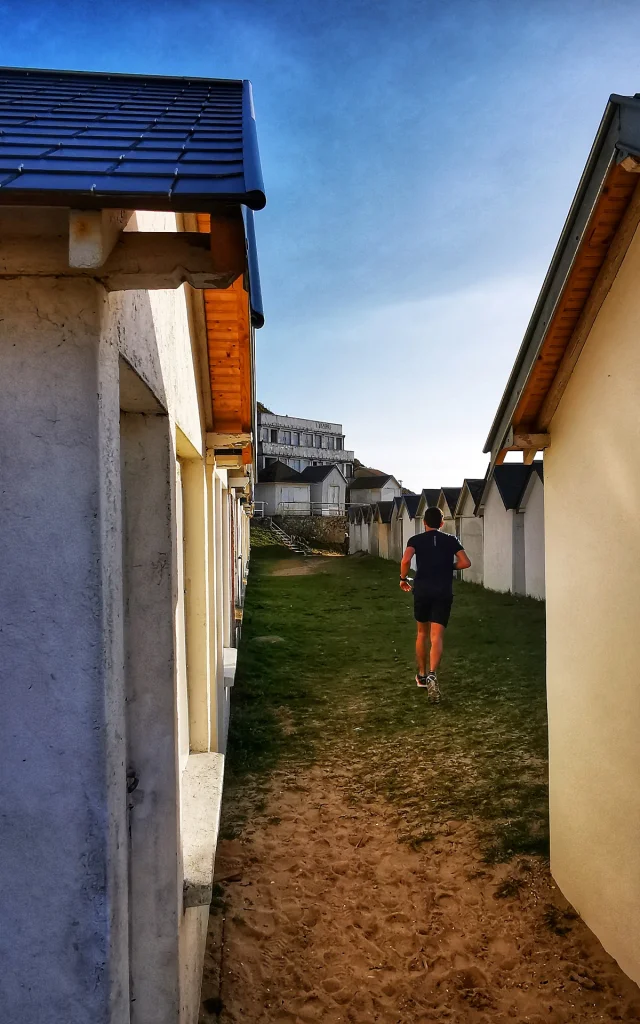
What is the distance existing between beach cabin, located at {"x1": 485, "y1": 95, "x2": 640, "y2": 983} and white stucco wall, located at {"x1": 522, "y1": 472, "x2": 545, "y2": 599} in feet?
42.6

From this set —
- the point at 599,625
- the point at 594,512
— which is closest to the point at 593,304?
the point at 594,512

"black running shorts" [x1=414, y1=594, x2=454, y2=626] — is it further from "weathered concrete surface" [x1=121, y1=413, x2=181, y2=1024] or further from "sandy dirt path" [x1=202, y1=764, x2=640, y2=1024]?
"weathered concrete surface" [x1=121, y1=413, x2=181, y2=1024]

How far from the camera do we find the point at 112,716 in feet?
5.81

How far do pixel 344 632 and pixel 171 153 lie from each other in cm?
1205

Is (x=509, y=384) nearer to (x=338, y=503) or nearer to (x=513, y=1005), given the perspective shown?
(x=513, y=1005)

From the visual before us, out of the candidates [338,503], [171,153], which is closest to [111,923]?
[171,153]

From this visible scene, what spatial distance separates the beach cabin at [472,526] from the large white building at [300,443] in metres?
28.4

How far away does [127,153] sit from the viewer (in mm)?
1767

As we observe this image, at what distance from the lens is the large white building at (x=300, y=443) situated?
2030 inches

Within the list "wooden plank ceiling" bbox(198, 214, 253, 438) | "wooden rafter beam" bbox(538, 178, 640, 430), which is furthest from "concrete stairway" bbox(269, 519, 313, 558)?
"wooden rafter beam" bbox(538, 178, 640, 430)

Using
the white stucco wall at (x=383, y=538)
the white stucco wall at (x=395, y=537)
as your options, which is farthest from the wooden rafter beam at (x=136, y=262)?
the white stucco wall at (x=383, y=538)

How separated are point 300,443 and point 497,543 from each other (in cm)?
3650

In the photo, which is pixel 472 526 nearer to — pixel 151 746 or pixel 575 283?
pixel 575 283

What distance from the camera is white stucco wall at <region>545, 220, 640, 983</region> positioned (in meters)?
3.44
